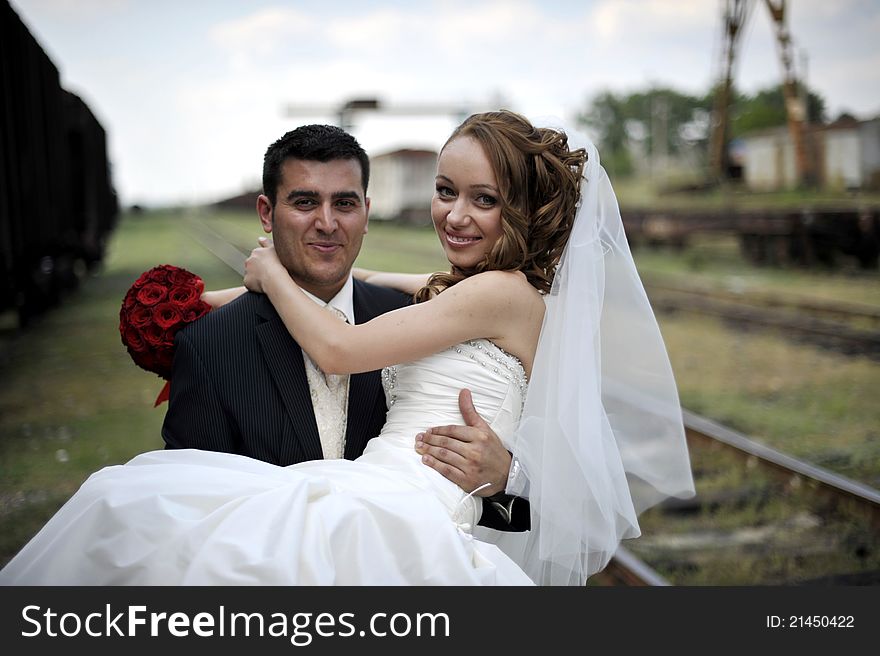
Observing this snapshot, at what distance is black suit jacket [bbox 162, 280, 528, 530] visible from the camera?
3098 mm

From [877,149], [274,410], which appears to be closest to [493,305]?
[274,410]

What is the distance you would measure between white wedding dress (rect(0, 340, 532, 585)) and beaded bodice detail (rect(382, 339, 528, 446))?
328 millimetres

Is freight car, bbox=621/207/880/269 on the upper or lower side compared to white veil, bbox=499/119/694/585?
upper

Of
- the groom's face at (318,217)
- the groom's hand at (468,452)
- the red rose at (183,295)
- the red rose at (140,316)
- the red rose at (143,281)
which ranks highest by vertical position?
the groom's face at (318,217)

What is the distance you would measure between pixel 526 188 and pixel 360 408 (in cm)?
107

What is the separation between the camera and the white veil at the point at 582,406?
3.16m

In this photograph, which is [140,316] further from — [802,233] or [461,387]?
[802,233]

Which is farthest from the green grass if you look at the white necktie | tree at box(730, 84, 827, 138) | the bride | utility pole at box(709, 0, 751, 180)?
tree at box(730, 84, 827, 138)

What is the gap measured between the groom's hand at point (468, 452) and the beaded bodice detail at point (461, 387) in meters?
0.05

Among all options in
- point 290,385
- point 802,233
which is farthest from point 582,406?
point 802,233

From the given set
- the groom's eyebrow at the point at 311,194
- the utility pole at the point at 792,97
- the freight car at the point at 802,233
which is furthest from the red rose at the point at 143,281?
the utility pole at the point at 792,97

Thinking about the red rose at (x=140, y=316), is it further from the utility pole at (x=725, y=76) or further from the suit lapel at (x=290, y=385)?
the utility pole at (x=725, y=76)

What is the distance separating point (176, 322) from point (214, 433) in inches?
19.0

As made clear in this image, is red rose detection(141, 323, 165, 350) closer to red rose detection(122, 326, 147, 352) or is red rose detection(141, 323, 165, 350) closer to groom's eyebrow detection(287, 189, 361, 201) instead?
red rose detection(122, 326, 147, 352)
